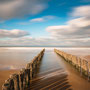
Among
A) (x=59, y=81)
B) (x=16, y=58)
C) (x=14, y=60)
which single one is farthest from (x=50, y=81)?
(x=16, y=58)

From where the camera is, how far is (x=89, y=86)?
602 cm

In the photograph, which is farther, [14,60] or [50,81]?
[14,60]

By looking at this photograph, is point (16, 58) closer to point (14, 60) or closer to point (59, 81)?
point (14, 60)

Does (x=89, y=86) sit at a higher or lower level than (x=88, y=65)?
lower

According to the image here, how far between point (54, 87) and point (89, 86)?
2.27 m

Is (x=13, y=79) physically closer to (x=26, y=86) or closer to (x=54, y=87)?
(x=26, y=86)

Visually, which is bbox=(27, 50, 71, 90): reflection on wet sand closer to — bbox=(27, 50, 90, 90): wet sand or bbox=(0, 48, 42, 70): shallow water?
bbox=(27, 50, 90, 90): wet sand

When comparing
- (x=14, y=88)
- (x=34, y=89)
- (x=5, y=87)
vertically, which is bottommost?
(x=34, y=89)

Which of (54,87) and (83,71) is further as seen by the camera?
(83,71)

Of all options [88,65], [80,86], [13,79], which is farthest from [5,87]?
[88,65]

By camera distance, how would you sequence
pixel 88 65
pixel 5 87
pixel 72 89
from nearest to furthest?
pixel 5 87
pixel 72 89
pixel 88 65

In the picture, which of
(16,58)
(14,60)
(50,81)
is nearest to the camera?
(50,81)

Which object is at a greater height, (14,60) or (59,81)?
(59,81)

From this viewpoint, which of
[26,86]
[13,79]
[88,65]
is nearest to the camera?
[13,79]
